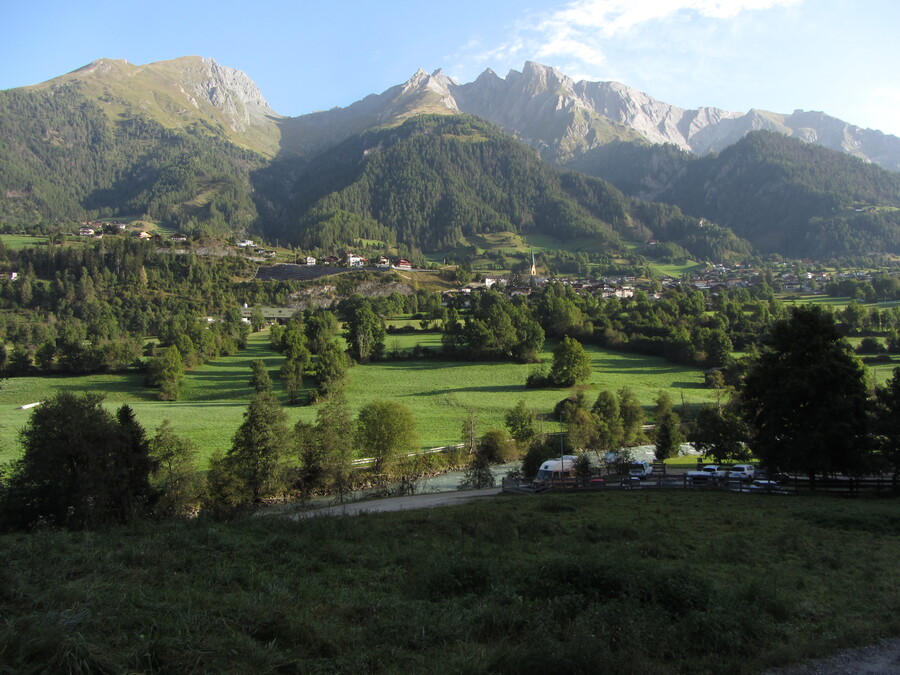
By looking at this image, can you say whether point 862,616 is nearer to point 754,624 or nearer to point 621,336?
point 754,624

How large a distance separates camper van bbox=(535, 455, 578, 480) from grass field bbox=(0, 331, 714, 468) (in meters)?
14.3

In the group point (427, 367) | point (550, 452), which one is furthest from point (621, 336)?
point (550, 452)

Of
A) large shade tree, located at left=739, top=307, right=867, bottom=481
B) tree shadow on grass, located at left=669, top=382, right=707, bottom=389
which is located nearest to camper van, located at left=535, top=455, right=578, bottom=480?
large shade tree, located at left=739, top=307, right=867, bottom=481

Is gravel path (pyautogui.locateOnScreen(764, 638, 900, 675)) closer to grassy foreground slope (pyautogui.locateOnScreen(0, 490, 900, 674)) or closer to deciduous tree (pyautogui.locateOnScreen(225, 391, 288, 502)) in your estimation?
grassy foreground slope (pyautogui.locateOnScreen(0, 490, 900, 674))

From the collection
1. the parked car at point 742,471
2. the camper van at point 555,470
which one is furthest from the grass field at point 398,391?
the parked car at point 742,471

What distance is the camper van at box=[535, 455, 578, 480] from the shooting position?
1382 inches

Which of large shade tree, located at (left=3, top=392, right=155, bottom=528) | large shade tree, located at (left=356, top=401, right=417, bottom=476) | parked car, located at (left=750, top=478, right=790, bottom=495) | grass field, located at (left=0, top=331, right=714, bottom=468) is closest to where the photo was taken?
large shade tree, located at (left=3, top=392, right=155, bottom=528)

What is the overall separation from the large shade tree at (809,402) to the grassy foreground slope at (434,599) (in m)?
9.76

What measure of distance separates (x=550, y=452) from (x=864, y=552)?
26.7m

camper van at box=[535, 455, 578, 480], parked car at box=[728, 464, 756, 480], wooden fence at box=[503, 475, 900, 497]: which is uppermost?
wooden fence at box=[503, 475, 900, 497]

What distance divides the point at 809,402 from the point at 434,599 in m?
24.8

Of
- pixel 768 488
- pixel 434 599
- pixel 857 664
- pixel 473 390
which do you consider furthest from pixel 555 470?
pixel 473 390

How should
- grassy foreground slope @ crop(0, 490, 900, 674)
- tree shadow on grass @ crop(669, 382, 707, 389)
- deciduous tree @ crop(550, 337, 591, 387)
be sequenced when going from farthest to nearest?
1. tree shadow on grass @ crop(669, 382, 707, 389)
2. deciduous tree @ crop(550, 337, 591, 387)
3. grassy foreground slope @ crop(0, 490, 900, 674)

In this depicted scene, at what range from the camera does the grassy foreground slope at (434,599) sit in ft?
22.5
